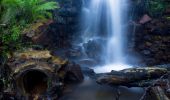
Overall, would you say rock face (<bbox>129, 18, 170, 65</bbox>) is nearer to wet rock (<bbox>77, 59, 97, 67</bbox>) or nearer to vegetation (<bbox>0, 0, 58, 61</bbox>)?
wet rock (<bbox>77, 59, 97, 67</bbox>)

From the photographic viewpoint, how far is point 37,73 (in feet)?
26.3

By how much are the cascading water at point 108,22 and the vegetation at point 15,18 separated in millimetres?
2557

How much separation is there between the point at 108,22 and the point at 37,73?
545 cm

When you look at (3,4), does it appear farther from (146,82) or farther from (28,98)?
(146,82)

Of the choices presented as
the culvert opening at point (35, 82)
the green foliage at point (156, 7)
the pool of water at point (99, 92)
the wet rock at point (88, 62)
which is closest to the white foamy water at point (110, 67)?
the wet rock at point (88, 62)

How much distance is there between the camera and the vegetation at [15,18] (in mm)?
8685

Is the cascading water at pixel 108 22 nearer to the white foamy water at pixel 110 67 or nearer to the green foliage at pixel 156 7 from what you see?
the white foamy water at pixel 110 67

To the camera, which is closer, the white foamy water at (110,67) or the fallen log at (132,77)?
the fallen log at (132,77)

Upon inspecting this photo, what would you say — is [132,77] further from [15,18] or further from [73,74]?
[15,18]

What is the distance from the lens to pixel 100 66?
35.8ft

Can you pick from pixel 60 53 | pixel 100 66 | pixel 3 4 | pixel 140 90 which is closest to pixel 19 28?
pixel 3 4

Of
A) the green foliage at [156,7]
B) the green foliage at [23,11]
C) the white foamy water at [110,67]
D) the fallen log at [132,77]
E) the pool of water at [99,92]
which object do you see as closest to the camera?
the pool of water at [99,92]

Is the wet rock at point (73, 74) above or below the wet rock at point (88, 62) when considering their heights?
above

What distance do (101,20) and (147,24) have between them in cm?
203
